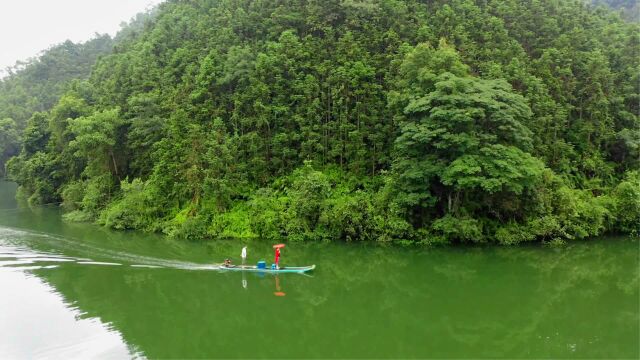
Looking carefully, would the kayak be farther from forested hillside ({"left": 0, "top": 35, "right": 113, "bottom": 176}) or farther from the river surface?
forested hillside ({"left": 0, "top": 35, "right": 113, "bottom": 176})

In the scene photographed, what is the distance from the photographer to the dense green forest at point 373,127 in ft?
74.4

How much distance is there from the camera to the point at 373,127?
91.1ft

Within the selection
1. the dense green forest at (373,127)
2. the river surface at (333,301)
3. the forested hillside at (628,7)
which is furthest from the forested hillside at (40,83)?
the forested hillside at (628,7)

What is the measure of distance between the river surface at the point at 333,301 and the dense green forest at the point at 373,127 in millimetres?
2274

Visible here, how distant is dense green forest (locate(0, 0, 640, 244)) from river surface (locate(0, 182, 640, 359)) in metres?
2.27

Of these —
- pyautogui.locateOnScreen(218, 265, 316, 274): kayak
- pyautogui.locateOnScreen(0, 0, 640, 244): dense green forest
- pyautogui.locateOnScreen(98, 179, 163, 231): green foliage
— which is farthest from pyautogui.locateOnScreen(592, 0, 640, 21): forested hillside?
pyautogui.locateOnScreen(98, 179, 163, 231): green foliage

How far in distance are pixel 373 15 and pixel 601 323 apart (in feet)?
82.6

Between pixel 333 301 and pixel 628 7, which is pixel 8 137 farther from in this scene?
pixel 628 7

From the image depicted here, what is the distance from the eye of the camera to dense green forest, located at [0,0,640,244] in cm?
2267

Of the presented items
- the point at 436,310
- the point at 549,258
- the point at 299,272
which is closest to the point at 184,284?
the point at 299,272

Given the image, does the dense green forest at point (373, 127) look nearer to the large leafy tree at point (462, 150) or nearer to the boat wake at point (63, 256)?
the large leafy tree at point (462, 150)

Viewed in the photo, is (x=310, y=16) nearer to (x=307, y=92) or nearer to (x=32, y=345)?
(x=307, y=92)

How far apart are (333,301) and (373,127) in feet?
48.8

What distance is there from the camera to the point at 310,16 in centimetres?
3259
